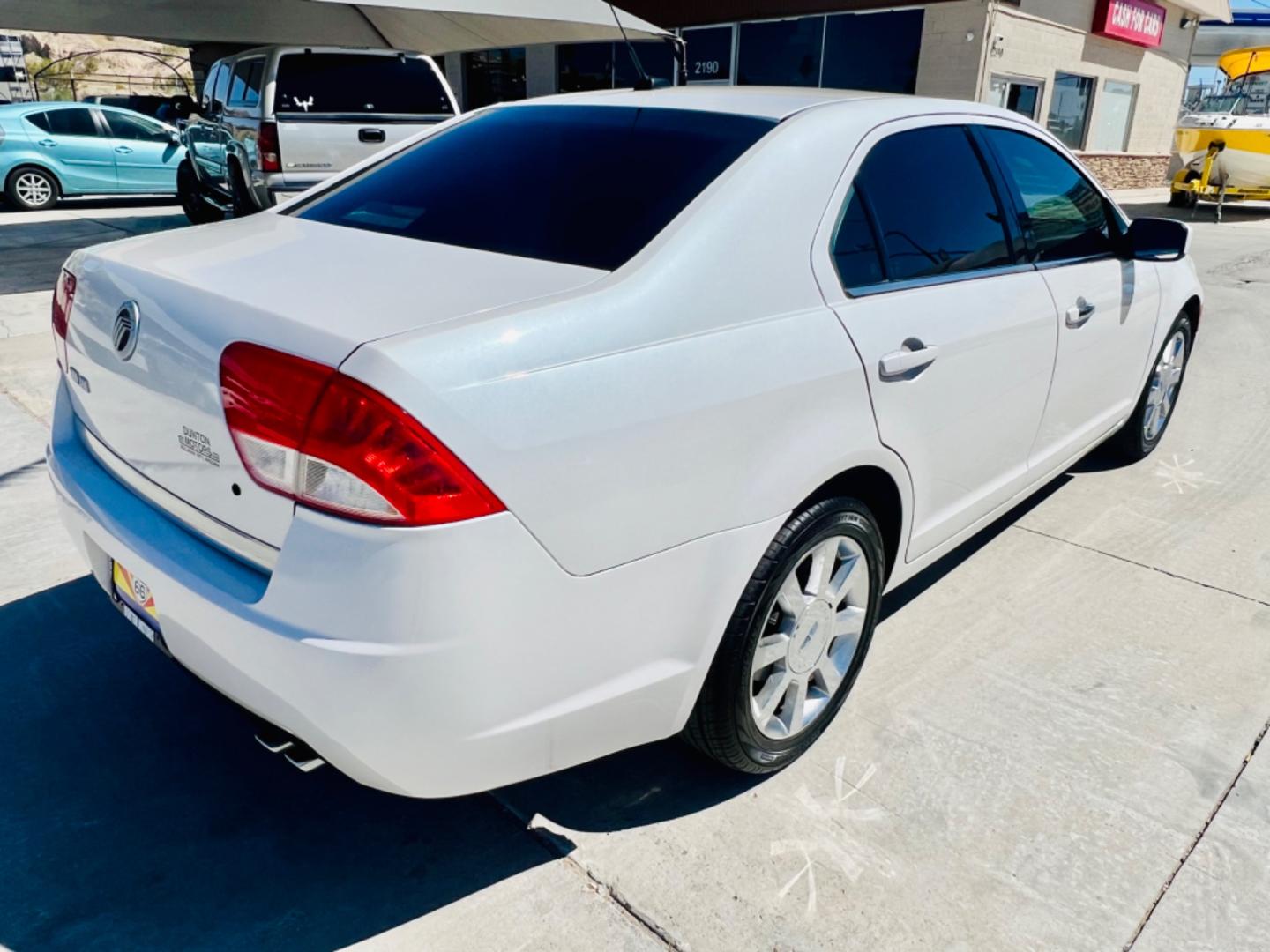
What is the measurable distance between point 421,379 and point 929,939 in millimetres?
1565

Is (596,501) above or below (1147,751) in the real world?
above

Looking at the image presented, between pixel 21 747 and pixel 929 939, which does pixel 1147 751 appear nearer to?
pixel 929 939

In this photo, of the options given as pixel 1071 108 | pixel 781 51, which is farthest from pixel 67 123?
pixel 1071 108

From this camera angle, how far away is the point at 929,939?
204 centimetres

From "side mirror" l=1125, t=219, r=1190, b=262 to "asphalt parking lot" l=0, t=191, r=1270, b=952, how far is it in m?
1.33

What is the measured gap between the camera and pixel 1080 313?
3.34m

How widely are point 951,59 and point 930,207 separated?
568 inches

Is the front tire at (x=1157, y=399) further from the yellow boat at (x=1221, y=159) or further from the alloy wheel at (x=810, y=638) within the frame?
the yellow boat at (x=1221, y=159)

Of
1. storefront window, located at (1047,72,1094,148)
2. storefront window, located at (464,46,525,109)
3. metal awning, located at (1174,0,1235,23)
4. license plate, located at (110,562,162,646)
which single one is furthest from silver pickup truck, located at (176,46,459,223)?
metal awning, located at (1174,0,1235,23)

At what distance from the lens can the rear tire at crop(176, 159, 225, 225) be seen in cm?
1263

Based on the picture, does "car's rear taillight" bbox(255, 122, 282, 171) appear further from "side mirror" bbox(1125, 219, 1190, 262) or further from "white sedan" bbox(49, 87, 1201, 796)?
"side mirror" bbox(1125, 219, 1190, 262)

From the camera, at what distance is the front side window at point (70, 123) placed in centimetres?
1370

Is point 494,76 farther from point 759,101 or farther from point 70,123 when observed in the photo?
point 759,101

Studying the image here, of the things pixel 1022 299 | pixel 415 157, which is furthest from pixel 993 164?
pixel 415 157
